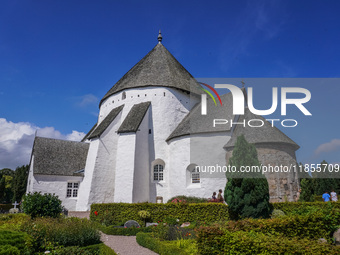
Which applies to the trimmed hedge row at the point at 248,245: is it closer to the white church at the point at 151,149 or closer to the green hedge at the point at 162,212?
the green hedge at the point at 162,212

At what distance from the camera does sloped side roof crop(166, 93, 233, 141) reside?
20.0m

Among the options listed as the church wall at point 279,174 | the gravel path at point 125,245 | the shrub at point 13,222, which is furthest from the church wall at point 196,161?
the shrub at point 13,222

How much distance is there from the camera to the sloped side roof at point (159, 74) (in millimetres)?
24109

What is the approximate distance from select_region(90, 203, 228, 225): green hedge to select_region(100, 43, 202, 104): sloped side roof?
11673 millimetres

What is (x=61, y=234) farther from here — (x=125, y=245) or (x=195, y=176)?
(x=195, y=176)

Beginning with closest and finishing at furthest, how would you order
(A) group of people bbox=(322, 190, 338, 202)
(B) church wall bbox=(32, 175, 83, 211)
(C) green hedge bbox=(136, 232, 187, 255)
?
1. (C) green hedge bbox=(136, 232, 187, 255)
2. (A) group of people bbox=(322, 190, 338, 202)
3. (B) church wall bbox=(32, 175, 83, 211)

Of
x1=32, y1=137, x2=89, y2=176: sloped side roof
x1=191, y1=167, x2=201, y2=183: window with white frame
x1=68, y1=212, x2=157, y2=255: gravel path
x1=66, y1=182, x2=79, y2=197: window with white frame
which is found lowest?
x1=68, y1=212, x2=157, y2=255: gravel path

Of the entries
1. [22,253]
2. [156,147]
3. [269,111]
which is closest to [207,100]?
[156,147]

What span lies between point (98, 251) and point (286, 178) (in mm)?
12786

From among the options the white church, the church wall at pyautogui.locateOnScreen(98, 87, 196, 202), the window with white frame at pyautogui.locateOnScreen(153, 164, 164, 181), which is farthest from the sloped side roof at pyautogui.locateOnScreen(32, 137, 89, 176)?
the window with white frame at pyautogui.locateOnScreen(153, 164, 164, 181)

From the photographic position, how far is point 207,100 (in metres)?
25.4

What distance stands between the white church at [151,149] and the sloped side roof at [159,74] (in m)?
0.09

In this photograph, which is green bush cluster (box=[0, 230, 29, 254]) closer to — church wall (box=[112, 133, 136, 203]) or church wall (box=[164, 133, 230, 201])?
church wall (box=[112, 133, 136, 203])

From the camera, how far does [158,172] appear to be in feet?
73.3
